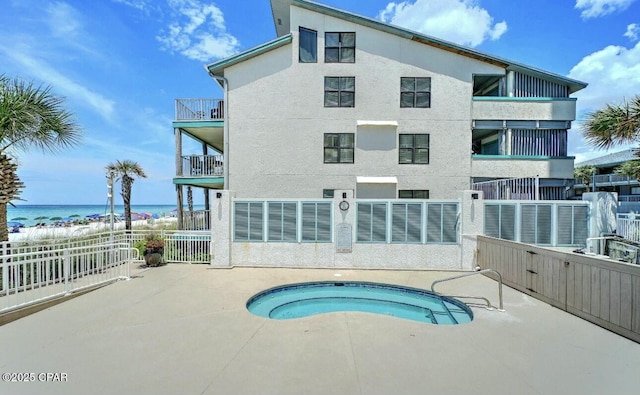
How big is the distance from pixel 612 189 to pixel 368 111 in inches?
1493

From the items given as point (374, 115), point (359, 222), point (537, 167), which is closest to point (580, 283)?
Answer: point (359, 222)

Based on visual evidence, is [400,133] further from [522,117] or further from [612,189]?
[612,189]

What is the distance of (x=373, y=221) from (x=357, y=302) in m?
3.18

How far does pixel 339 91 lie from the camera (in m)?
13.7

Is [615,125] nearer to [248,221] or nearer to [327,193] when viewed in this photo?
[327,193]

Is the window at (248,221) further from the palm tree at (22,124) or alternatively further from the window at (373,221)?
the palm tree at (22,124)

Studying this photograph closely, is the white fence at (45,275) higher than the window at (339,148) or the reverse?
the reverse

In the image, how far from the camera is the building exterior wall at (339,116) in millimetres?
13570

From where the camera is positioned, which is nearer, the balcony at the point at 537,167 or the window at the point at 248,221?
the window at the point at 248,221

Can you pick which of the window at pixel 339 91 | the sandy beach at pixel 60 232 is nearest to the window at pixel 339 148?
the window at pixel 339 91

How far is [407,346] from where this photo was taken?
458 centimetres

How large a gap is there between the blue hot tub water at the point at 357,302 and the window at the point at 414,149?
7.44 m

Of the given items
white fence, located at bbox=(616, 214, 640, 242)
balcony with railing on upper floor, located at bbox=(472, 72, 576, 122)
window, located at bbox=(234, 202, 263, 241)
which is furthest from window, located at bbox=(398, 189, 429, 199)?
window, located at bbox=(234, 202, 263, 241)

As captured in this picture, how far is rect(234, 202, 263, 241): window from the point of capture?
10180mm
